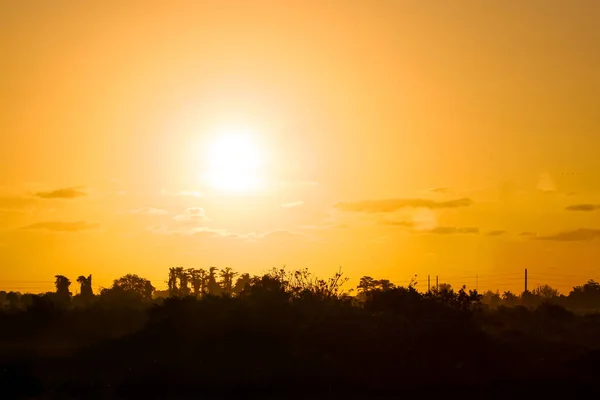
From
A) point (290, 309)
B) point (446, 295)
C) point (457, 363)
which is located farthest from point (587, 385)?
point (290, 309)

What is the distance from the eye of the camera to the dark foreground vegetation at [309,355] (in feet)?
123

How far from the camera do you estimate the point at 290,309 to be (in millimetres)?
44875

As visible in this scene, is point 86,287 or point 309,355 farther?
point 86,287

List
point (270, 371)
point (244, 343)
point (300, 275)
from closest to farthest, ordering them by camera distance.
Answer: point (270, 371)
point (244, 343)
point (300, 275)

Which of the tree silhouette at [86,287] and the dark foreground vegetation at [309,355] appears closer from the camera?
the dark foreground vegetation at [309,355]

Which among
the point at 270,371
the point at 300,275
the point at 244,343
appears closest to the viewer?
the point at 270,371

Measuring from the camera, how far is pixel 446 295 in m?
45.2

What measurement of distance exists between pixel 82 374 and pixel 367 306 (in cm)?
1654

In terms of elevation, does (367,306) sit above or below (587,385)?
above

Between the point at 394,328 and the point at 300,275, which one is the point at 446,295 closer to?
the point at 394,328

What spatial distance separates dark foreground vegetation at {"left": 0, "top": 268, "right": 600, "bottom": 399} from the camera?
123 feet

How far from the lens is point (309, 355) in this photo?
3994 centimetres

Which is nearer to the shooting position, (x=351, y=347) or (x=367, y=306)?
(x=351, y=347)

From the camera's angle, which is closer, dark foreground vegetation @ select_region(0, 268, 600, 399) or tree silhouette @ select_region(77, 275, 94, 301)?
dark foreground vegetation @ select_region(0, 268, 600, 399)
